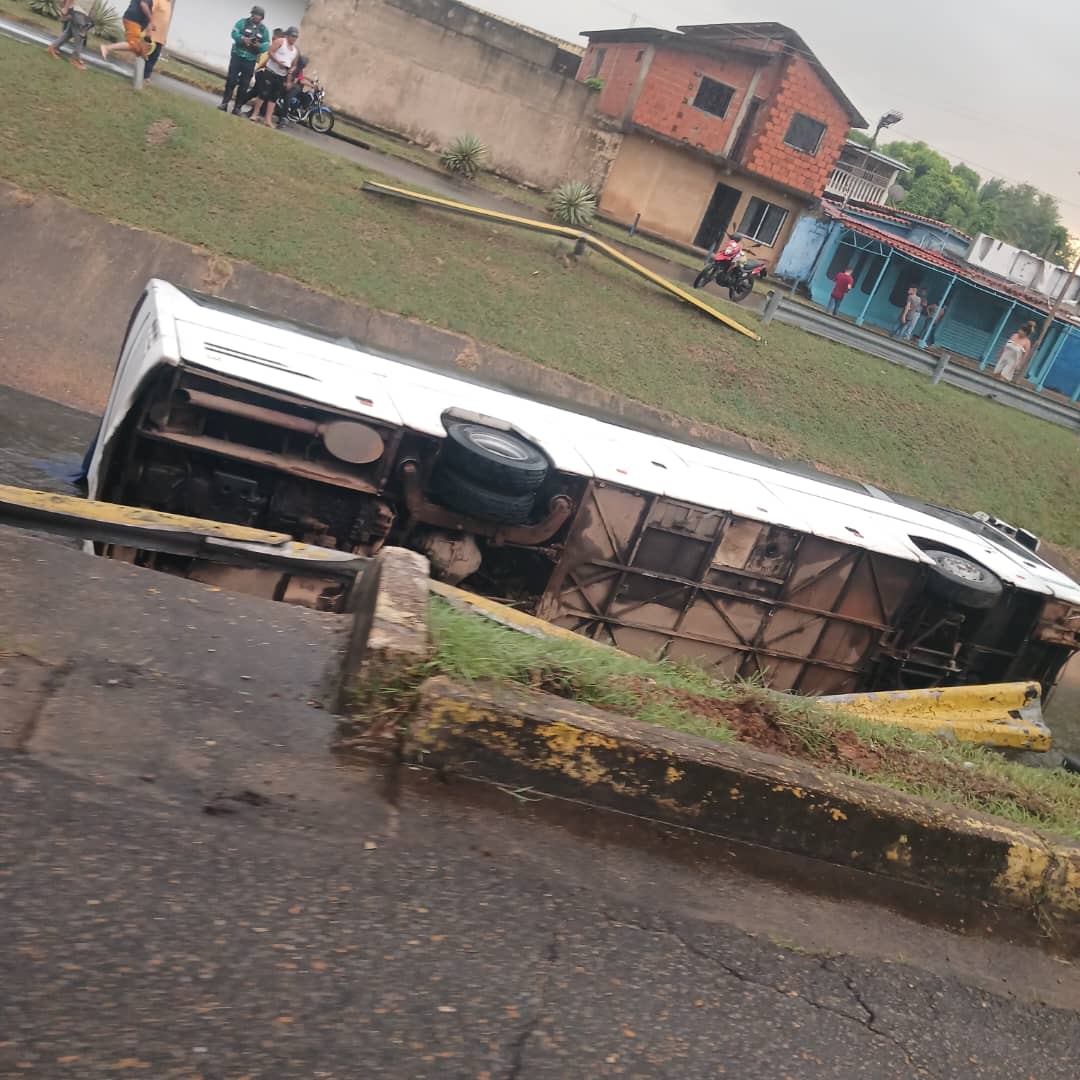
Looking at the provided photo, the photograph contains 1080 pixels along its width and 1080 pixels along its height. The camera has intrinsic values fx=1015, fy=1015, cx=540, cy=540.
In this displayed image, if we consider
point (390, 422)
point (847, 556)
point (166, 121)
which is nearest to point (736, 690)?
point (390, 422)

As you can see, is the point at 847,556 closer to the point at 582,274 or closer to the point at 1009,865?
the point at 1009,865

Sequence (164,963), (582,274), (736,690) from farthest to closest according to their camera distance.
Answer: (582,274) < (736,690) < (164,963)

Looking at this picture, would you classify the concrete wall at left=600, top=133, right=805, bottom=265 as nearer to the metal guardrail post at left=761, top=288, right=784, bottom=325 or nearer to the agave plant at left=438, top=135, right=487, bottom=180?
the agave plant at left=438, top=135, right=487, bottom=180

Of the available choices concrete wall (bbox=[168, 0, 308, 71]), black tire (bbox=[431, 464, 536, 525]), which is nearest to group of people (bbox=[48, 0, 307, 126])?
black tire (bbox=[431, 464, 536, 525])

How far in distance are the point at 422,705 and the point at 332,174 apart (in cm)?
1763

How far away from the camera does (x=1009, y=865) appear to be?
4.22 m

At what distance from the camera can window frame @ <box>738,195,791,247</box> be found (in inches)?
1344

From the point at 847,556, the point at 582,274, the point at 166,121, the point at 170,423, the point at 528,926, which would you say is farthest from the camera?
the point at 582,274

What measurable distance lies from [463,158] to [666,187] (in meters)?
9.51

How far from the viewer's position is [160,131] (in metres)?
17.2

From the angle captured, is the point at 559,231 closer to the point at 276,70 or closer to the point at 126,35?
the point at 276,70

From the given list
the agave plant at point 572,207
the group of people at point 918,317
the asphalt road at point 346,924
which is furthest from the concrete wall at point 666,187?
the asphalt road at point 346,924

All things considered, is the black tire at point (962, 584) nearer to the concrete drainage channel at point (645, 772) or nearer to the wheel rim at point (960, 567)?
the wheel rim at point (960, 567)

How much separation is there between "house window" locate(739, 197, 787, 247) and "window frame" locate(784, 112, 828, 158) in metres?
1.94
